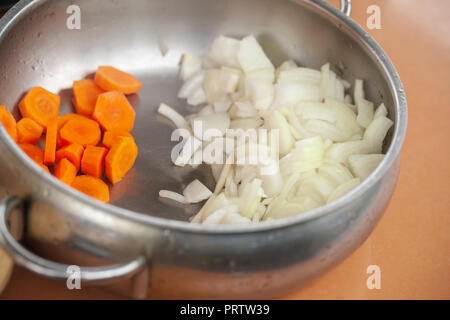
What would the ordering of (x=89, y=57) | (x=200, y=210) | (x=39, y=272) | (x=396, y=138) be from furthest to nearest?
1. (x=89, y=57)
2. (x=200, y=210)
3. (x=396, y=138)
4. (x=39, y=272)

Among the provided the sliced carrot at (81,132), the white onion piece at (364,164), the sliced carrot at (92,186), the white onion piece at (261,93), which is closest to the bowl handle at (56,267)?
the sliced carrot at (92,186)

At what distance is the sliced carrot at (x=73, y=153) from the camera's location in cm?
132

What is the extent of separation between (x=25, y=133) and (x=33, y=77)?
0.58 feet

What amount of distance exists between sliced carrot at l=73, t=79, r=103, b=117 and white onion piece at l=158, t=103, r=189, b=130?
174mm

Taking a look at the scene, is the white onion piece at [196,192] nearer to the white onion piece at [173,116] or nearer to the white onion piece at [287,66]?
the white onion piece at [173,116]

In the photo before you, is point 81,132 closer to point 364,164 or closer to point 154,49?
point 154,49

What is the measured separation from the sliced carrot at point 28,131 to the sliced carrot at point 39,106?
15 millimetres

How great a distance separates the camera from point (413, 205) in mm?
1383

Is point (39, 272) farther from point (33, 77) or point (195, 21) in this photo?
Answer: point (195, 21)

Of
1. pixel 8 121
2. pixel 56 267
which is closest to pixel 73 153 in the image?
pixel 8 121

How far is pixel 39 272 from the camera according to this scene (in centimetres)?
86

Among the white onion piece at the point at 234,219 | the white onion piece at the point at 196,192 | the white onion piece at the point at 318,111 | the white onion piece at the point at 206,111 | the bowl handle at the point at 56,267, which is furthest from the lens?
the white onion piece at the point at 206,111

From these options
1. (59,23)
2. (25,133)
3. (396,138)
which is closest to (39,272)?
(25,133)

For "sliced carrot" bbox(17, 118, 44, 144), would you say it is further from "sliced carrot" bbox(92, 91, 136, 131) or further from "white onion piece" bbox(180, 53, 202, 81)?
"white onion piece" bbox(180, 53, 202, 81)
